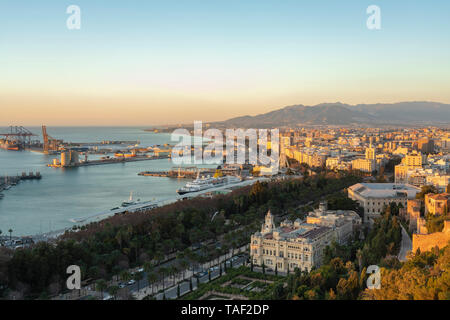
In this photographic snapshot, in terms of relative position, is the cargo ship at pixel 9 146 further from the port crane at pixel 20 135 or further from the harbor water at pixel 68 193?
the harbor water at pixel 68 193

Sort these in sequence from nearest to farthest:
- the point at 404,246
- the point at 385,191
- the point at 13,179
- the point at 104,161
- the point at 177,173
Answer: the point at 404,246
the point at 385,191
the point at 13,179
the point at 177,173
the point at 104,161

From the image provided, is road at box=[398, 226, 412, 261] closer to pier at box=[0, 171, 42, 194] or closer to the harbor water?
the harbor water

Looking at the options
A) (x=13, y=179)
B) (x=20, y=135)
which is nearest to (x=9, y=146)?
(x=20, y=135)

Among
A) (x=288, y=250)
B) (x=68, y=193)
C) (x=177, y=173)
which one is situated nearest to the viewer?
(x=288, y=250)

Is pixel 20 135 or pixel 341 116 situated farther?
pixel 341 116

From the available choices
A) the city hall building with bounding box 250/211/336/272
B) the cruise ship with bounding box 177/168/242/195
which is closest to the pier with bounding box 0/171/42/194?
the cruise ship with bounding box 177/168/242/195

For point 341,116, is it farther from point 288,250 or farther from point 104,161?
point 288,250

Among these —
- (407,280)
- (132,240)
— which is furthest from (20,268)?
(407,280)
